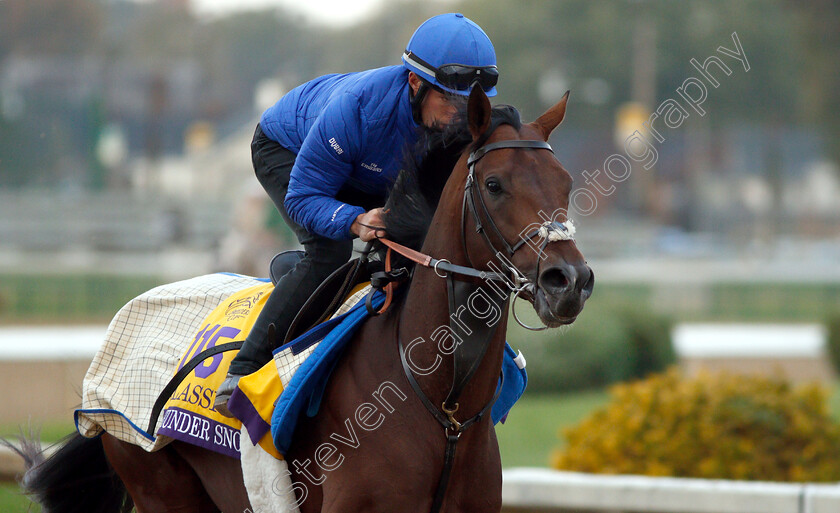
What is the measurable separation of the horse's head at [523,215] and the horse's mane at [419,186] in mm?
137

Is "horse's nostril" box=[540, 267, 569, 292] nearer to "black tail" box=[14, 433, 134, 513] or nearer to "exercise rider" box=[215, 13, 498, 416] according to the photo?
"exercise rider" box=[215, 13, 498, 416]

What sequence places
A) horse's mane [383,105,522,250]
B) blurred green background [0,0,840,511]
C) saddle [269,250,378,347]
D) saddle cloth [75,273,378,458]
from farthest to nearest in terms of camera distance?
blurred green background [0,0,840,511] < saddle cloth [75,273,378,458] < saddle [269,250,378,347] < horse's mane [383,105,522,250]

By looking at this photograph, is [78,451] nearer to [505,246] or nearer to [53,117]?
[505,246]

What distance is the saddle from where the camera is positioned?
3.51 meters

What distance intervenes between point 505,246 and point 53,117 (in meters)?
33.1

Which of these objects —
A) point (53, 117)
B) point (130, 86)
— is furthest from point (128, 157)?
point (53, 117)

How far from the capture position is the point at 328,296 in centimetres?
355

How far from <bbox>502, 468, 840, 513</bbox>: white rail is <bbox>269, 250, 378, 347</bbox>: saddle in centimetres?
191

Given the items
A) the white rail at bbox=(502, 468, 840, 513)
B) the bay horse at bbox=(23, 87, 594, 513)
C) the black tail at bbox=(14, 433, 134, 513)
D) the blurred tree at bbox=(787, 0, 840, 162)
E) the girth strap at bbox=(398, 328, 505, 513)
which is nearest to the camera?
the bay horse at bbox=(23, 87, 594, 513)

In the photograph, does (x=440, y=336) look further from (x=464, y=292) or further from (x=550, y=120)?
(x=550, y=120)

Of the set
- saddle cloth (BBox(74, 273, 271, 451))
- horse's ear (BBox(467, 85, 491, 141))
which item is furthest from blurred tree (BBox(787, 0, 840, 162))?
horse's ear (BBox(467, 85, 491, 141))

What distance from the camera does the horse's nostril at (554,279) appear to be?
2705 mm

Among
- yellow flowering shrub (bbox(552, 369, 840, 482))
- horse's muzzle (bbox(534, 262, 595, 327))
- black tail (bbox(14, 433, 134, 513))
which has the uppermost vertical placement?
horse's muzzle (bbox(534, 262, 595, 327))

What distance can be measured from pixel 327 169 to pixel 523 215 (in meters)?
0.82
